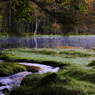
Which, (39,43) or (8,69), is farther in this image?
(39,43)

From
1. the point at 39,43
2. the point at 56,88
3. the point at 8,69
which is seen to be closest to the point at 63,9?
the point at 8,69

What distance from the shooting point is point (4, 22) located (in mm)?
58156

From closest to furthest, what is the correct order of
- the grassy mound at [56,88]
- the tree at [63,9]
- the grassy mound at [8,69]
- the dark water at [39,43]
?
the grassy mound at [56,88] < the tree at [63,9] < the grassy mound at [8,69] < the dark water at [39,43]

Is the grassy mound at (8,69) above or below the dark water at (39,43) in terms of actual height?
above

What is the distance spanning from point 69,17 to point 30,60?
5.58 metres

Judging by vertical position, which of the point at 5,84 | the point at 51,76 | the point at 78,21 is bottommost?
the point at 5,84

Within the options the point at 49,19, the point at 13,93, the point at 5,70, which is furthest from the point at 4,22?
the point at 13,93

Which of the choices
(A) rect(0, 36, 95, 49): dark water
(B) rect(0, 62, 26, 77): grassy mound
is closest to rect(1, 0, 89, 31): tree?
(B) rect(0, 62, 26, 77): grassy mound

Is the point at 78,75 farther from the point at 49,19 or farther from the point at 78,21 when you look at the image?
the point at 49,19

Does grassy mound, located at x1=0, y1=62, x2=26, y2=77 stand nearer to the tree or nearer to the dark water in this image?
the tree

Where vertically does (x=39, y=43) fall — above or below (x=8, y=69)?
below

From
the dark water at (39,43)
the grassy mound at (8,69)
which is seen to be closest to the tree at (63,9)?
the grassy mound at (8,69)

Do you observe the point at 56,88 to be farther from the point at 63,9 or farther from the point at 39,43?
the point at 39,43

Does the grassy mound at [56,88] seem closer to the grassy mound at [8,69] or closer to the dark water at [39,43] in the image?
the grassy mound at [8,69]
